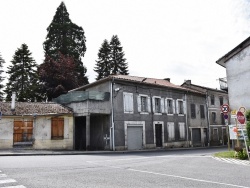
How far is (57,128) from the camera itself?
22.7 meters

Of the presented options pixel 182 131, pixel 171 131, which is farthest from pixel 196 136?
pixel 171 131

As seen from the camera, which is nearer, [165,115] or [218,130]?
[165,115]

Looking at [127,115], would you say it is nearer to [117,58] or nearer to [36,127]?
[36,127]

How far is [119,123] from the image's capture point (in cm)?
2348

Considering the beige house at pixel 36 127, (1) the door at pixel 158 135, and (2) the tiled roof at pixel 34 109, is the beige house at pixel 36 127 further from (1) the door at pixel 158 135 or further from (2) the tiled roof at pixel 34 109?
(1) the door at pixel 158 135

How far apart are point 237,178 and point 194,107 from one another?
2459cm

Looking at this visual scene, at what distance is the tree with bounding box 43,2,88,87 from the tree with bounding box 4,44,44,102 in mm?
3711

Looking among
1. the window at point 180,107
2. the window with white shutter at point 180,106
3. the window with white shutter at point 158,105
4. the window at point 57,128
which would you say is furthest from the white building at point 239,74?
the window at point 57,128

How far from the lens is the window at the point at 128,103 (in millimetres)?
24302

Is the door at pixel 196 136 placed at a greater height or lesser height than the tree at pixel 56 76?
lesser

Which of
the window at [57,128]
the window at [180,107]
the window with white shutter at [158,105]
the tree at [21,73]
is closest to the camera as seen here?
the window at [57,128]

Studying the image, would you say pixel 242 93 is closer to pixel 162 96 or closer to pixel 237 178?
pixel 162 96

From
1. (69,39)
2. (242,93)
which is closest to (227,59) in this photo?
(242,93)

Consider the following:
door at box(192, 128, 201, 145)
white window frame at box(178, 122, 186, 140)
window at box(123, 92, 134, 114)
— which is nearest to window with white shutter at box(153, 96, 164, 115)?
window at box(123, 92, 134, 114)
